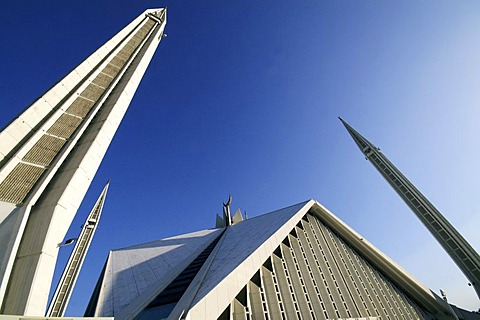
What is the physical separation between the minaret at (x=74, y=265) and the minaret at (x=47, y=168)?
3.52 m

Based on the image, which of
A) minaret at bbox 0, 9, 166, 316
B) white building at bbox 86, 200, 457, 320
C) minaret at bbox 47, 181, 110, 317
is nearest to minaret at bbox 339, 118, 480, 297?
white building at bbox 86, 200, 457, 320

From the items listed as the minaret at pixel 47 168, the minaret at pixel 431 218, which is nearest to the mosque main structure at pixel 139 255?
the minaret at pixel 47 168

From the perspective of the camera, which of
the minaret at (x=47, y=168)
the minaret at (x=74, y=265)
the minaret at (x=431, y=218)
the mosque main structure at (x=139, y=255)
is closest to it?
the minaret at (x=47, y=168)

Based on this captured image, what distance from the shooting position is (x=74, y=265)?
1143cm

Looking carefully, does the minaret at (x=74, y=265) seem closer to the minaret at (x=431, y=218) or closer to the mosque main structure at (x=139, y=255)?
the mosque main structure at (x=139, y=255)

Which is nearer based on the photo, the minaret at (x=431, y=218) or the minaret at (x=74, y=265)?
the minaret at (x=74, y=265)

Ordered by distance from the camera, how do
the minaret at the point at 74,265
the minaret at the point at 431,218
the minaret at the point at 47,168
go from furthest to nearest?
the minaret at the point at 431,218 < the minaret at the point at 74,265 < the minaret at the point at 47,168

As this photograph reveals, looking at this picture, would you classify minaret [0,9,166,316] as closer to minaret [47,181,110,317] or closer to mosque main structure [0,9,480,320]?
mosque main structure [0,9,480,320]

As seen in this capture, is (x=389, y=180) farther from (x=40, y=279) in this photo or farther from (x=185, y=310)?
(x=40, y=279)

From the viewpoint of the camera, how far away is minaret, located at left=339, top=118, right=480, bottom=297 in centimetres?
1722

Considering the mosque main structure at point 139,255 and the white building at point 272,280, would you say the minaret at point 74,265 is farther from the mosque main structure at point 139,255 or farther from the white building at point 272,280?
the white building at point 272,280

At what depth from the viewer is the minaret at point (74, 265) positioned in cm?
1001

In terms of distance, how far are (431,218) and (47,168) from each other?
25.9 m

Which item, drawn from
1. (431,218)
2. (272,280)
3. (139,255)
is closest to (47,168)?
(272,280)
